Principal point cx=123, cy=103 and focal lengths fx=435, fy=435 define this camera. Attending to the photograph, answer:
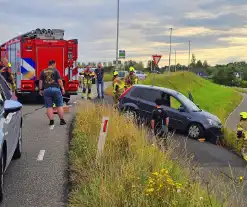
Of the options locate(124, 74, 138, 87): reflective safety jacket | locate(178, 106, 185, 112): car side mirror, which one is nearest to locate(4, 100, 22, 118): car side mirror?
locate(178, 106, 185, 112): car side mirror

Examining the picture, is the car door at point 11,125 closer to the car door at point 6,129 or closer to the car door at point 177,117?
the car door at point 6,129

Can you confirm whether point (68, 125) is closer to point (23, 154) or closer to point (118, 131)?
point (23, 154)

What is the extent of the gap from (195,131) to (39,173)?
8.44 metres

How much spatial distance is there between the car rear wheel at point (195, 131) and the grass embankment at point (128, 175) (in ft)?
19.2

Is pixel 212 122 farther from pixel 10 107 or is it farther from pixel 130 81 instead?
pixel 10 107

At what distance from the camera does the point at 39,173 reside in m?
7.07

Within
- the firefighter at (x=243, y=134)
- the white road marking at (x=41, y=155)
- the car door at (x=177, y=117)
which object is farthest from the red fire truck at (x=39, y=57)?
the white road marking at (x=41, y=155)

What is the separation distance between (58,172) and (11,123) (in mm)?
1244

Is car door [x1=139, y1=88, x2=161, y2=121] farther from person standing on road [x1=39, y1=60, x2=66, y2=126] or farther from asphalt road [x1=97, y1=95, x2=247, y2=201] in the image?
person standing on road [x1=39, y1=60, x2=66, y2=126]

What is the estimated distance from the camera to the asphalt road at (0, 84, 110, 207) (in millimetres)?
5762

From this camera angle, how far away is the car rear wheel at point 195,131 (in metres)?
14.5

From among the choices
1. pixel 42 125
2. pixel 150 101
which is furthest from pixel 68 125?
pixel 150 101

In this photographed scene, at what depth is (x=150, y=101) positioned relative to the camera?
15430 mm

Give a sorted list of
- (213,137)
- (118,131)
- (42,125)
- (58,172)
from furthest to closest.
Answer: (213,137) < (42,125) < (118,131) < (58,172)
